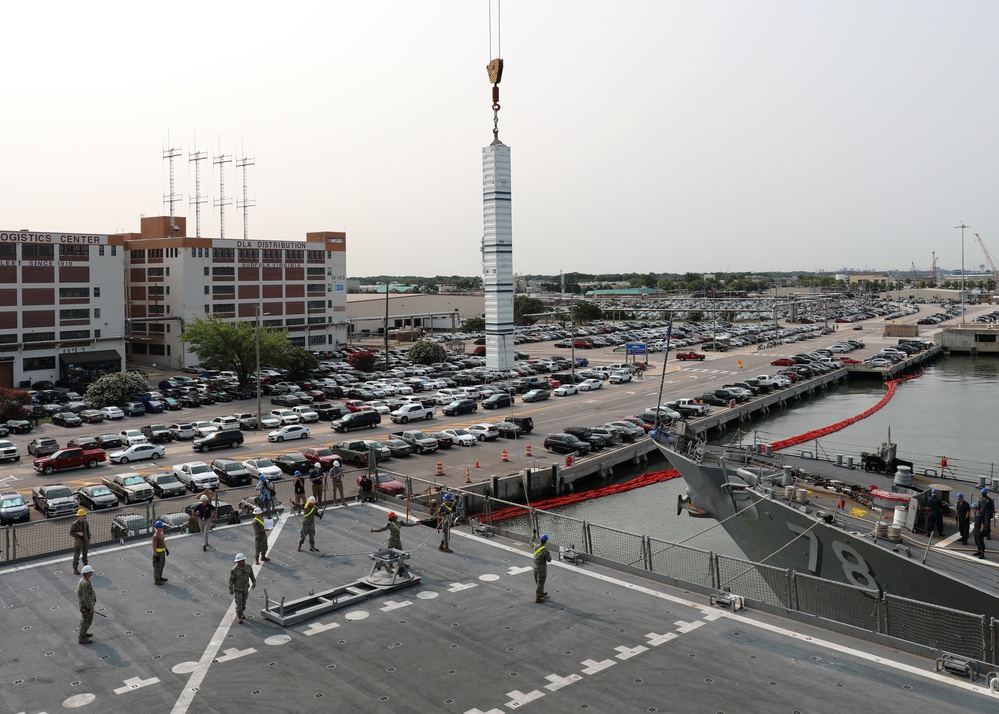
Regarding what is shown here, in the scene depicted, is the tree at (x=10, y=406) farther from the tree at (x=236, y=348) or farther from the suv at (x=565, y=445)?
the suv at (x=565, y=445)

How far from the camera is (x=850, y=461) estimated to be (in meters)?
23.5

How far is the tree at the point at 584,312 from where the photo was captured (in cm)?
13325

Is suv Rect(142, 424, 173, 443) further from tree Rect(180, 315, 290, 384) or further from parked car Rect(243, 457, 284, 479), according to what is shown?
tree Rect(180, 315, 290, 384)

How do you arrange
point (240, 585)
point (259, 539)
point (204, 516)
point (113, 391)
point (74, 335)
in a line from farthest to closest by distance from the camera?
point (74, 335), point (113, 391), point (204, 516), point (259, 539), point (240, 585)

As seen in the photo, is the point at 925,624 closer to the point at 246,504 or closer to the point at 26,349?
the point at 246,504

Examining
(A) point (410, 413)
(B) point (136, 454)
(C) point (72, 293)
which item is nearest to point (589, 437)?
(A) point (410, 413)

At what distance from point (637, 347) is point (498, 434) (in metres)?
36.0

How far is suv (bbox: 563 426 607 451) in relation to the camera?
139ft

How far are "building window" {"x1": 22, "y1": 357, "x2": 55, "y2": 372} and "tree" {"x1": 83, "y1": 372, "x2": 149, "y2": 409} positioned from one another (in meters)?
12.8

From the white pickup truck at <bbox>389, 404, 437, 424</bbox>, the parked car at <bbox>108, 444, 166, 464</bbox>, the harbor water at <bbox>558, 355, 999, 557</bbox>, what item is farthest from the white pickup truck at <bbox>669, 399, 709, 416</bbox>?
the parked car at <bbox>108, 444, 166, 464</bbox>

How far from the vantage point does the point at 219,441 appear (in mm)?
40844

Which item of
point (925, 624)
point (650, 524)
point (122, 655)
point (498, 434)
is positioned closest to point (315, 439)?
point (498, 434)

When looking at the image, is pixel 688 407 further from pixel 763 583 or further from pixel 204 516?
pixel 204 516

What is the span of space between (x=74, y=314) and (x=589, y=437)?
46.0 meters
